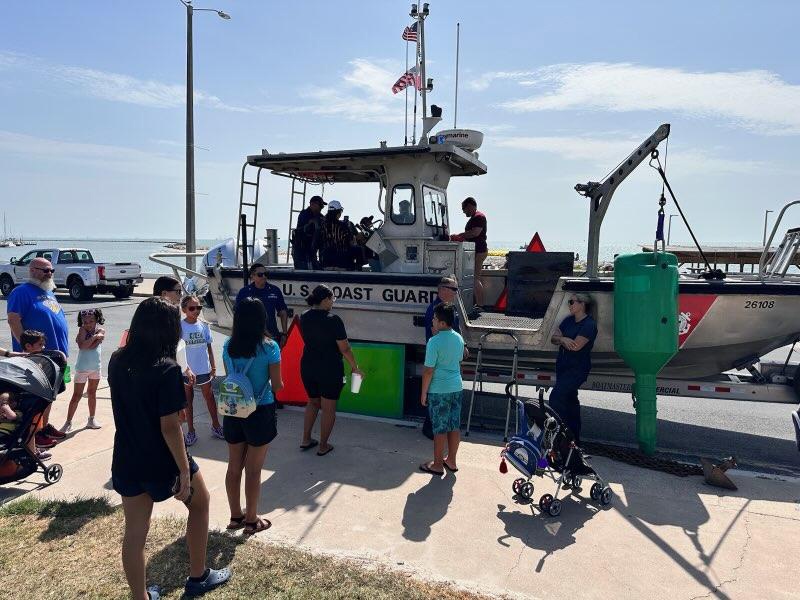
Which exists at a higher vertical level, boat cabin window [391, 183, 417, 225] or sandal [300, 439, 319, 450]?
boat cabin window [391, 183, 417, 225]

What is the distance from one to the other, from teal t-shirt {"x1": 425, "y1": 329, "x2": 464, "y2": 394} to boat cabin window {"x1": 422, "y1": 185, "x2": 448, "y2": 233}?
290cm

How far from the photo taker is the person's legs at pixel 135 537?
277 cm

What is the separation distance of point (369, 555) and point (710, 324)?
14.3 feet

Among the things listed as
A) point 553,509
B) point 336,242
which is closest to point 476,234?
point 336,242

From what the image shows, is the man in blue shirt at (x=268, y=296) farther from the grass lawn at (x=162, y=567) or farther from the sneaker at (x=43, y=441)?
the grass lawn at (x=162, y=567)

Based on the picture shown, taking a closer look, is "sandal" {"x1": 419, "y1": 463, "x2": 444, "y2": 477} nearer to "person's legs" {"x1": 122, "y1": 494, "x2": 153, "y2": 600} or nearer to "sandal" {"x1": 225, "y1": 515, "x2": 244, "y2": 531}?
"sandal" {"x1": 225, "y1": 515, "x2": 244, "y2": 531}

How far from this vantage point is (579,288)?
588cm

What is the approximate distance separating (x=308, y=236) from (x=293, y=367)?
5.90 feet

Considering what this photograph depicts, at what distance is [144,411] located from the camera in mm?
2670

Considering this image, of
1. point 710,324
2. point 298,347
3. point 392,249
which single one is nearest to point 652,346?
point 710,324

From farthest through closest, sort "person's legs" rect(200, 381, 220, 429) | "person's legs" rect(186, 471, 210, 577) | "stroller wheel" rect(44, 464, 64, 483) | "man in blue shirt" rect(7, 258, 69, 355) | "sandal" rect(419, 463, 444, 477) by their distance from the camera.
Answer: "person's legs" rect(200, 381, 220, 429)
"man in blue shirt" rect(7, 258, 69, 355)
"sandal" rect(419, 463, 444, 477)
"stroller wheel" rect(44, 464, 64, 483)
"person's legs" rect(186, 471, 210, 577)

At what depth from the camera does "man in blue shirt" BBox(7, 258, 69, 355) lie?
504 centimetres

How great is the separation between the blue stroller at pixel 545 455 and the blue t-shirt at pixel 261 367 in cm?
198

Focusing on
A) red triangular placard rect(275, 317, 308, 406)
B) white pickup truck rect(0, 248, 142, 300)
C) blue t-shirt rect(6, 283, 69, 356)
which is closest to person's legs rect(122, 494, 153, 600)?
blue t-shirt rect(6, 283, 69, 356)
